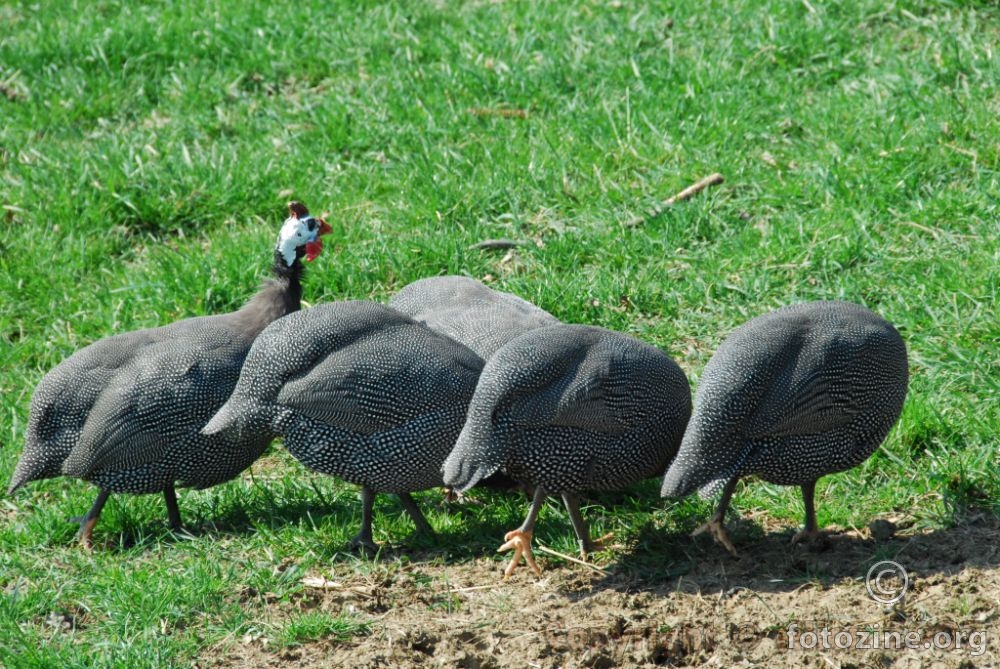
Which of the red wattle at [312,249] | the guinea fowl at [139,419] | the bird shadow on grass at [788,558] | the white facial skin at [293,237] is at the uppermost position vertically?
the white facial skin at [293,237]

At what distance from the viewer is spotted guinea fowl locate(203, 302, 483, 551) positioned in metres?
4.55

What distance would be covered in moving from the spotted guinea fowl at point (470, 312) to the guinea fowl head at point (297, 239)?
42cm

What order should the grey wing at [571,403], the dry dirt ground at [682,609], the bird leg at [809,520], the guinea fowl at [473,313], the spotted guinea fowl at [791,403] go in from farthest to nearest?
the guinea fowl at [473,313], the bird leg at [809,520], the grey wing at [571,403], the spotted guinea fowl at [791,403], the dry dirt ground at [682,609]

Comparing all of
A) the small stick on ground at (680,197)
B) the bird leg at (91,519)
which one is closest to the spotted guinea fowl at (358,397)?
the bird leg at (91,519)

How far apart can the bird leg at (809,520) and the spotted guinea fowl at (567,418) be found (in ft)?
1.46

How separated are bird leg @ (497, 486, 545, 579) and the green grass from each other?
0.75 feet

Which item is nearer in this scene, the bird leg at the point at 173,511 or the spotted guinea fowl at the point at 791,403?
the spotted guinea fowl at the point at 791,403

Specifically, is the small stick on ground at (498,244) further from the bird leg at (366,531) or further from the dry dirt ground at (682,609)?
the dry dirt ground at (682,609)

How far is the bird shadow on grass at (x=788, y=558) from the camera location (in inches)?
167

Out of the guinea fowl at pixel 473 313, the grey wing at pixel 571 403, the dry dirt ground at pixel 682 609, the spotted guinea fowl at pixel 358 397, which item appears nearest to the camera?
the dry dirt ground at pixel 682 609

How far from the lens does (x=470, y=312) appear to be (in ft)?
17.1

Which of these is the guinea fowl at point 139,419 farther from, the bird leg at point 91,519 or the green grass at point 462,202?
the green grass at point 462,202

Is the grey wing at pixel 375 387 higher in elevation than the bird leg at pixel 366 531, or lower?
higher

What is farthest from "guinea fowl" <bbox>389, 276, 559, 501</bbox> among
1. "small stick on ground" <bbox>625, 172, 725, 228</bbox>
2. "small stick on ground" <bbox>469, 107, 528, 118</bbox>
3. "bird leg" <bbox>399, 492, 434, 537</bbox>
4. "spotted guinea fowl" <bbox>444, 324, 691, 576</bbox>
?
"small stick on ground" <bbox>469, 107, 528, 118</bbox>
